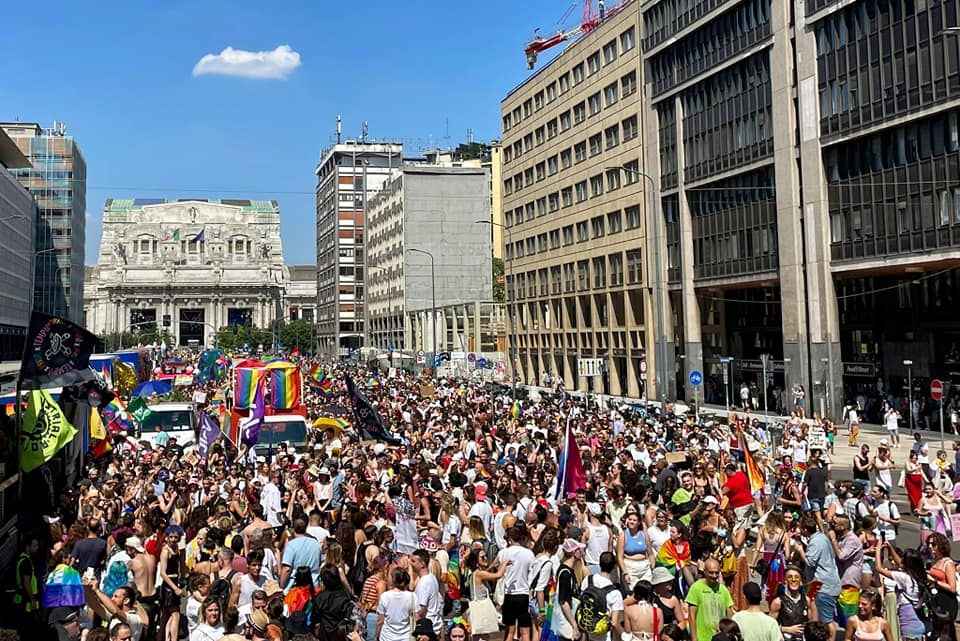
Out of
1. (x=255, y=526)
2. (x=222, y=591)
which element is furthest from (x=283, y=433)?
(x=222, y=591)

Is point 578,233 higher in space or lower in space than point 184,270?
lower

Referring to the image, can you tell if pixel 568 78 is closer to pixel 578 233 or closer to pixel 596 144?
pixel 596 144

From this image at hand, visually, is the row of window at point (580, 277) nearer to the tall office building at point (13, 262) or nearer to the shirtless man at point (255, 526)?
the tall office building at point (13, 262)

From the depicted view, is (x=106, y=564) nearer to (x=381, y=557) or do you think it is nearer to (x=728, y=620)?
(x=381, y=557)

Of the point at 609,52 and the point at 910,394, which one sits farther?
the point at 609,52

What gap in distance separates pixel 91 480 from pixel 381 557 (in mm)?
9159

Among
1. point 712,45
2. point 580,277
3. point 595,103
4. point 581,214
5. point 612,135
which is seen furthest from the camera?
point 580,277

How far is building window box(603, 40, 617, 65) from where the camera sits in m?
56.2

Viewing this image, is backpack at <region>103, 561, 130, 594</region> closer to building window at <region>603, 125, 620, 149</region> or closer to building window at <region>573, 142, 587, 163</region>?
building window at <region>603, 125, 620, 149</region>

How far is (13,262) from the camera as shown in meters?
89.7

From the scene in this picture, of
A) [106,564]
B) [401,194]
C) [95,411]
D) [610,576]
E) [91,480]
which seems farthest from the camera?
[401,194]

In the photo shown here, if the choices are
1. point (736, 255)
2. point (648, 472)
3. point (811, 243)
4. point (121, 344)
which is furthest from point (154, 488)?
point (121, 344)

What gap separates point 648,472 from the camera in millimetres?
16156

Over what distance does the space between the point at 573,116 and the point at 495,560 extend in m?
55.2
